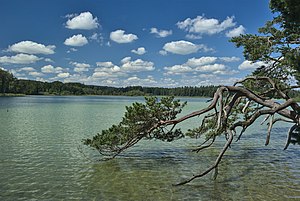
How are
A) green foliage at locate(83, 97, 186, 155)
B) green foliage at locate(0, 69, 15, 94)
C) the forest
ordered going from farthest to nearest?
the forest, green foliage at locate(0, 69, 15, 94), green foliage at locate(83, 97, 186, 155)

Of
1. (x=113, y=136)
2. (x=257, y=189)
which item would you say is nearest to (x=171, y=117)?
(x=113, y=136)

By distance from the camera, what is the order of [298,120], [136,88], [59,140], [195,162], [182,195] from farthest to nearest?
[136,88] → [59,140] → [195,162] → [298,120] → [182,195]

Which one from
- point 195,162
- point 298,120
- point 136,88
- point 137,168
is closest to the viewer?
point 298,120

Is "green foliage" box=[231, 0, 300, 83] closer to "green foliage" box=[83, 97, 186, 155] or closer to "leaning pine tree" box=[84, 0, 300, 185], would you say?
"leaning pine tree" box=[84, 0, 300, 185]

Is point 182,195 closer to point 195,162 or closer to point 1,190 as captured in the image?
point 195,162

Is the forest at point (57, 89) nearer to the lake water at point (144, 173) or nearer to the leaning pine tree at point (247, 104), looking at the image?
the lake water at point (144, 173)

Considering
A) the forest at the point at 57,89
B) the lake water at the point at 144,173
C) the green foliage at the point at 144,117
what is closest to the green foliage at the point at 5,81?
the forest at the point at 57,89

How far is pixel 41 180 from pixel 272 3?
380 inches

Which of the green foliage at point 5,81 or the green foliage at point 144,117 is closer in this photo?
the green foliage at point 144,117

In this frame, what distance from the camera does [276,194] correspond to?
8180 millimetres

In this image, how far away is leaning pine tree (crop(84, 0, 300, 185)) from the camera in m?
8.01

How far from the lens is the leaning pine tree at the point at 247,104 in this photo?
315 inches

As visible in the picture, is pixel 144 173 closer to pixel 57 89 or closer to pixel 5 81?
pixel 5 81

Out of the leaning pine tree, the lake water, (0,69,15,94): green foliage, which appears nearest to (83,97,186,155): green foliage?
the leaning pine tree
